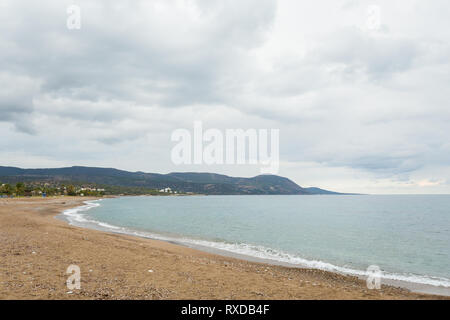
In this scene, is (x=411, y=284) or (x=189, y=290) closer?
(x=189, y=290)

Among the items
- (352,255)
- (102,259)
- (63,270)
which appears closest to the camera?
(63,270)

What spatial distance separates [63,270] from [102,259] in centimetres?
332

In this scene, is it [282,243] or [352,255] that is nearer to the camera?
[352,255]

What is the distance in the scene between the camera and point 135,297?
10.4 m
